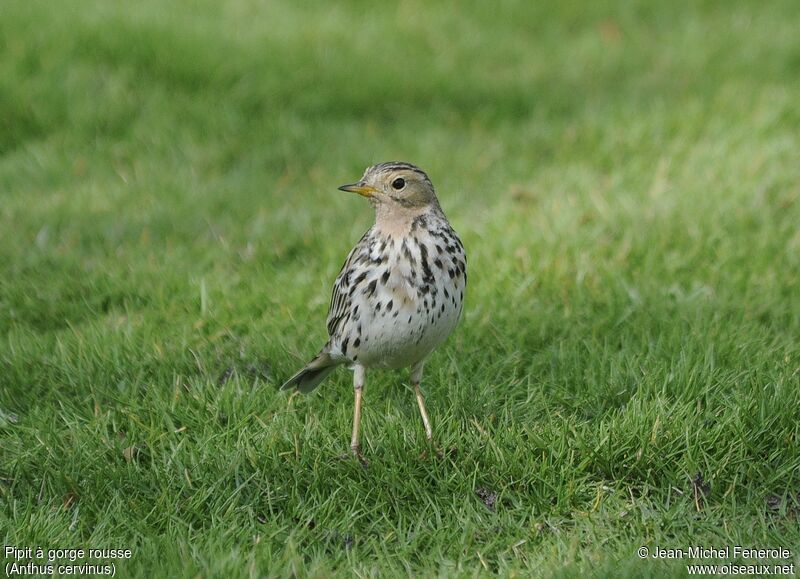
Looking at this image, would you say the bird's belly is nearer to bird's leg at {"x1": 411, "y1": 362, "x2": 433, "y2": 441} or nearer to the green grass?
bird's leg at {"x1": 411, "y1": 362, "x2": 433, "y2": 441}

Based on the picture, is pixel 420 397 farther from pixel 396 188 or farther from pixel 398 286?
pixel 396 188

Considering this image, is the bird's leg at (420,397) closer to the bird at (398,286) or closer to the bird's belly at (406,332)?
the bird at (398,286)

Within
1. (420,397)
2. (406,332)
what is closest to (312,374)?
(420,397)

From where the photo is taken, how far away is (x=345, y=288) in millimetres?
4828

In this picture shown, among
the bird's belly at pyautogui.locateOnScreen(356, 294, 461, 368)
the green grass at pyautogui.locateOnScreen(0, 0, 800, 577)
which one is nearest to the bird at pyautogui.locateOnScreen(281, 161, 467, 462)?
the bird's belly at pyautogui.locateOnScreen(356, 294, 461, 368)

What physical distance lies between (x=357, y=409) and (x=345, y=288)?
21.1 inches

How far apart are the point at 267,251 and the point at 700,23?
6.30 m

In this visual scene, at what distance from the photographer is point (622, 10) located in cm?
1142

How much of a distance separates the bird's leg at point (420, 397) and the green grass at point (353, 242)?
3.5 inches

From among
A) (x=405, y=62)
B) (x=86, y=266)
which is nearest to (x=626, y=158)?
(x=405, y=62)

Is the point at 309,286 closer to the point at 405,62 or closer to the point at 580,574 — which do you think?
the point at 580,574

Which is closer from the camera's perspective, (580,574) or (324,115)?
(580,574)

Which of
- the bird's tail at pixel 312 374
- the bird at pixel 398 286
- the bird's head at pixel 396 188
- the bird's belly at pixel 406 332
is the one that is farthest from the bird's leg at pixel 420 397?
the bird's head at pixel 396 188

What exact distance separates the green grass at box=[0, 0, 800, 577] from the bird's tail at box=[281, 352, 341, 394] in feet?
0.39
